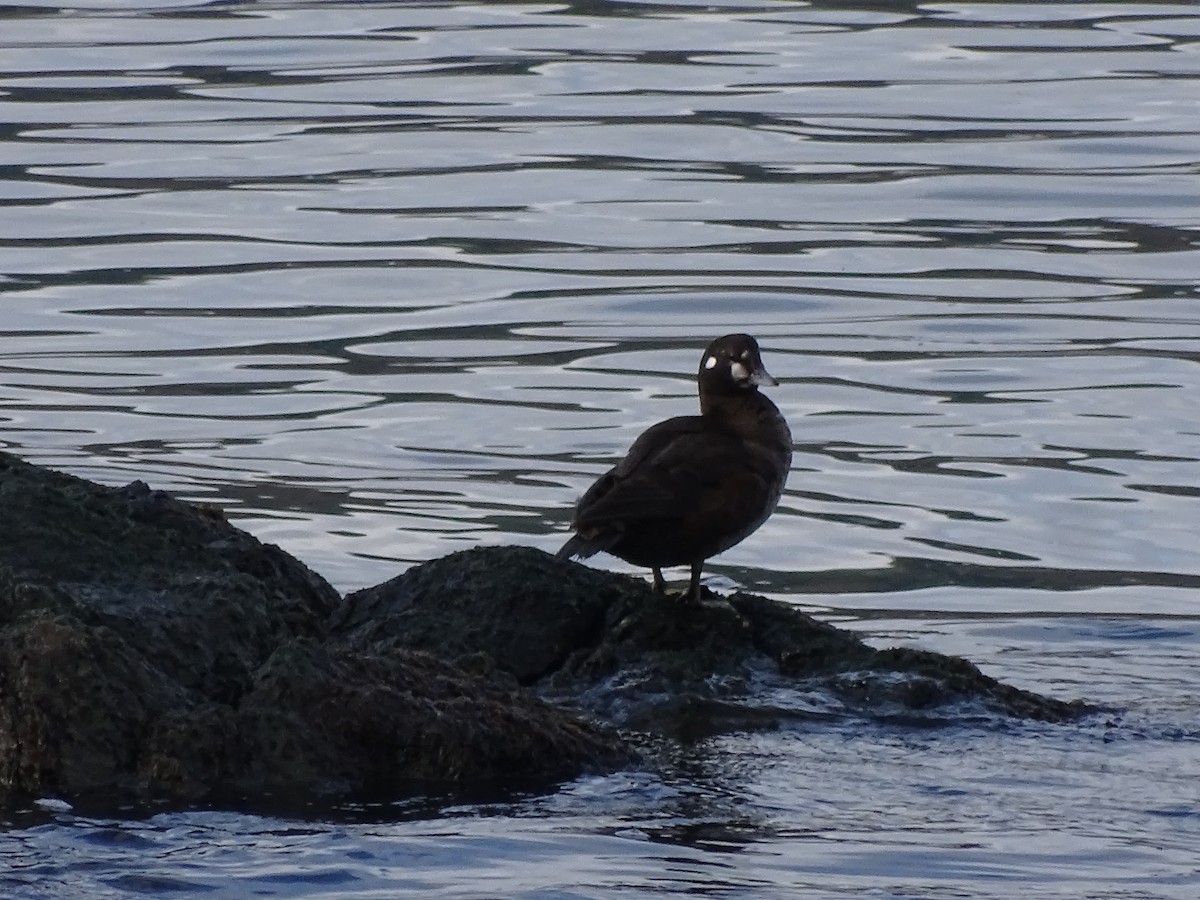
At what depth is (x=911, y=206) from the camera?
17000 mm

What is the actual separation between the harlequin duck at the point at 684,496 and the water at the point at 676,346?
737 millimetres

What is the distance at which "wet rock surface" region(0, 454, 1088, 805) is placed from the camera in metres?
5.23

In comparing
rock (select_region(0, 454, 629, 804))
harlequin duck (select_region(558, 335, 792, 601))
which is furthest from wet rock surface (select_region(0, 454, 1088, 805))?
harlequin duck (select_region(558, 335, 792, 601))

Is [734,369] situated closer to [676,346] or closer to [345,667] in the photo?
[345,667]

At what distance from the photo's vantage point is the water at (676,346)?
17.1 feet

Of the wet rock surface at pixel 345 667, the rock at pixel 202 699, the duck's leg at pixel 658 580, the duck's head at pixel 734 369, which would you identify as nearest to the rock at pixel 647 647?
the wet rock surface at pixel 345 667

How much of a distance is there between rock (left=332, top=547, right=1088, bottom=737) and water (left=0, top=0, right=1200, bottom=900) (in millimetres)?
202

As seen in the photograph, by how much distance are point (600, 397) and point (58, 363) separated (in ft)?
9.98

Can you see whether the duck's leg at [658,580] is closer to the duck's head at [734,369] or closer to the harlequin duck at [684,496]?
the harlequin duck at [684,496]

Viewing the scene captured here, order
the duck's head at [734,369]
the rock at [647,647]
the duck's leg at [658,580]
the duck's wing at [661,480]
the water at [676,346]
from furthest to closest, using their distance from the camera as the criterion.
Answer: the duck's head at [734,369]
the duck's leg at [658,580]
the duck's wing at [661,480]
the rock at [647,647]
the water at [676,346]

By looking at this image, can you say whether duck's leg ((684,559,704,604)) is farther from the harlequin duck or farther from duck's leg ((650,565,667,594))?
duck's leg ((650,565,667,594))

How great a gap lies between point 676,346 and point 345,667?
26.3ft

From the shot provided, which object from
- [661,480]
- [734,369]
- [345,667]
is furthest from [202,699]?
[734,369]

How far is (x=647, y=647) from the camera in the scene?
250 inches
